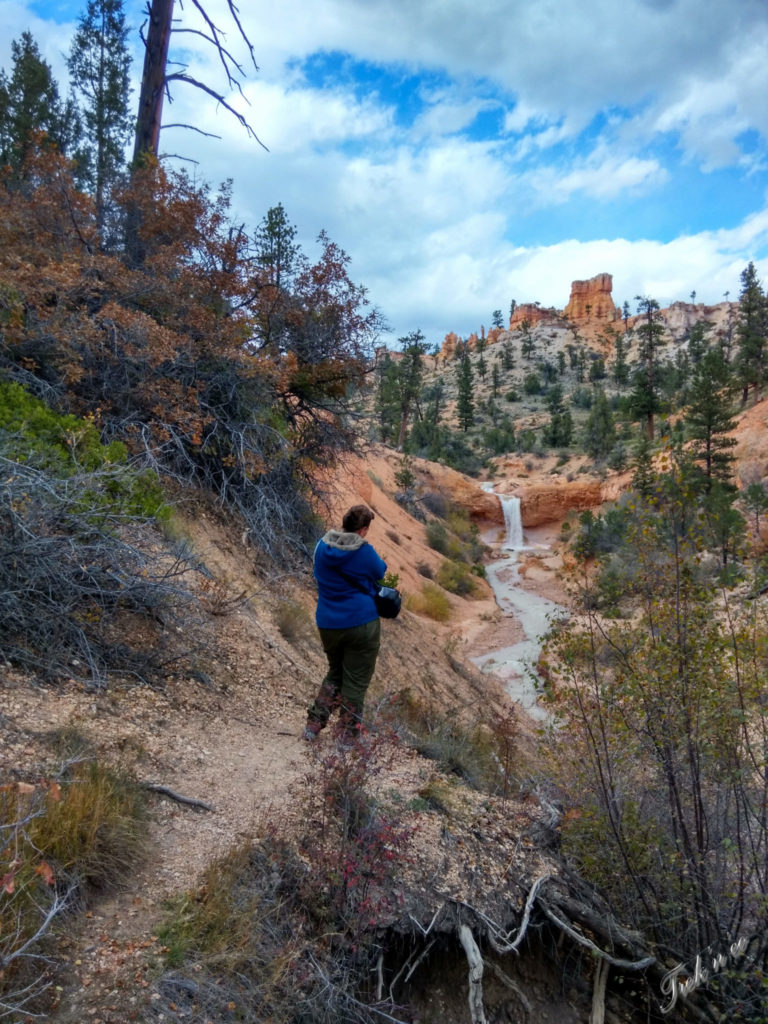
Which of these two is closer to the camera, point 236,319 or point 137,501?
point 137,501

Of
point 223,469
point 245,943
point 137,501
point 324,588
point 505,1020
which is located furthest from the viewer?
point 223,469

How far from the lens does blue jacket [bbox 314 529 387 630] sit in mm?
4242

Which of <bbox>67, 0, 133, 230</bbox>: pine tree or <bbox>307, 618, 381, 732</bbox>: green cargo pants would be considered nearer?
<bbox>307, 618, 381, 732</bbox>: green cargo pants

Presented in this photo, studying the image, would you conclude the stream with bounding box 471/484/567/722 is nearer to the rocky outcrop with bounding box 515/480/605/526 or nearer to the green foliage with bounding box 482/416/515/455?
the rocky outcrop with bounding box 515/480/605/526

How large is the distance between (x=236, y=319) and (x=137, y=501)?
146 inches

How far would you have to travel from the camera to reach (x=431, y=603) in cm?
1797

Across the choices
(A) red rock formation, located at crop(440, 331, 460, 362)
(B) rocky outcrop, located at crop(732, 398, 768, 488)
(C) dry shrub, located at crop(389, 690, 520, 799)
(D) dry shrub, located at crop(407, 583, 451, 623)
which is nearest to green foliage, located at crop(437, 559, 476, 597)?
(D) dry shrub, located at crop(407, 583, 451, 623)

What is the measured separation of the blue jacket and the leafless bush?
108cm

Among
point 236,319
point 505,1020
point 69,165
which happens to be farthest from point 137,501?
point 69,165

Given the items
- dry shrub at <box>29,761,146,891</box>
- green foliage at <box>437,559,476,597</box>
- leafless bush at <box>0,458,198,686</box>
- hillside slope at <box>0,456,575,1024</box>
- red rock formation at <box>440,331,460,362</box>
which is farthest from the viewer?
red rock formation at <box>440,331,460,362</box>

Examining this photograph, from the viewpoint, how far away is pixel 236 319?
27.3 feet

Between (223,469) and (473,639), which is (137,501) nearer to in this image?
(223,469)

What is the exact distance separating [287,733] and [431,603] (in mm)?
13301

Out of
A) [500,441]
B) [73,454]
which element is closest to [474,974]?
[73,454]
